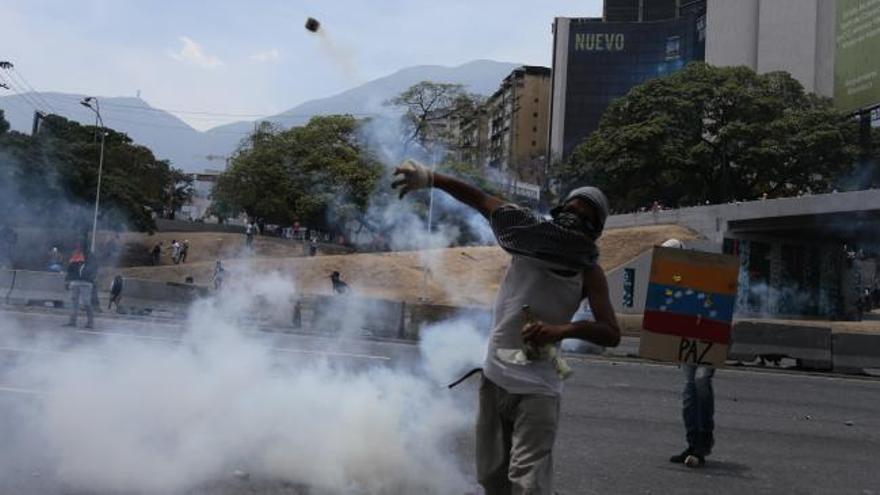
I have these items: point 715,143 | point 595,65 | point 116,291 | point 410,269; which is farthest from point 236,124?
point 595,65

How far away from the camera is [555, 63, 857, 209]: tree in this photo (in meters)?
45.9

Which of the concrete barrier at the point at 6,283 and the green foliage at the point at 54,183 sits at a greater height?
the green foliage at the point at 54,183

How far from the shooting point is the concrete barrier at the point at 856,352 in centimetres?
1540

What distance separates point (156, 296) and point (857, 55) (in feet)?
94.3

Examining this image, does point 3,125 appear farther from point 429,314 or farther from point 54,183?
point 429,314

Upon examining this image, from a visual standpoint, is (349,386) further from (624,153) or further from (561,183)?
(561,183)

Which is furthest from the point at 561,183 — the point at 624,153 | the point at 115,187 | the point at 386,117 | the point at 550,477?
the point at 550,477

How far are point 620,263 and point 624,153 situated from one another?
48.0 feet

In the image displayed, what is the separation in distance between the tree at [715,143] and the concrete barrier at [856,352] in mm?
32605

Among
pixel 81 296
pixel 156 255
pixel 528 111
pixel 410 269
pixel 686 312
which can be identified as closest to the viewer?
pixel 686 312

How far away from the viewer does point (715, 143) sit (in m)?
48.1

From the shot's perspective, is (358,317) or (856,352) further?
(358,317)

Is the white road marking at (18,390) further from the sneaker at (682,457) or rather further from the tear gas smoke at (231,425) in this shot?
the sneaker at (682,457)

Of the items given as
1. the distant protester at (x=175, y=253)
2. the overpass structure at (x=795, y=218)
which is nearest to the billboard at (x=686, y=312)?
the overpass structure at (x=795, y=218)
